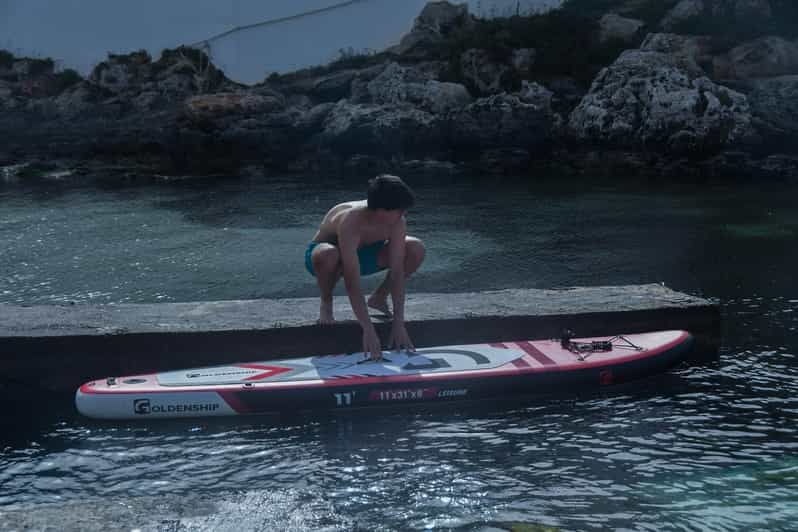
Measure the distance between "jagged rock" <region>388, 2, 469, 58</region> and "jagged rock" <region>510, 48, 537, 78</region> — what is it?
350 centimetres

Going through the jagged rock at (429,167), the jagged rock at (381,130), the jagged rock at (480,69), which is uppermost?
the jagged rock at (480,69)

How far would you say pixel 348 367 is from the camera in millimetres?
5484

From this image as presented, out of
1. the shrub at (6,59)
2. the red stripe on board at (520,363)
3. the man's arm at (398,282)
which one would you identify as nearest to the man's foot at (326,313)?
the man's arm at (398,282)

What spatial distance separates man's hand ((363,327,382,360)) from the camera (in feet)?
18.0

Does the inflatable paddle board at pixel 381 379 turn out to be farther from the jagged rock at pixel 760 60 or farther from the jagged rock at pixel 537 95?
the jagged rock at pixel 760 60

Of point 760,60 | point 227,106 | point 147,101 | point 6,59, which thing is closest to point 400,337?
point 760,60

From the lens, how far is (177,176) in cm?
2506

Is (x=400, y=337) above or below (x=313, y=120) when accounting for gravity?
below

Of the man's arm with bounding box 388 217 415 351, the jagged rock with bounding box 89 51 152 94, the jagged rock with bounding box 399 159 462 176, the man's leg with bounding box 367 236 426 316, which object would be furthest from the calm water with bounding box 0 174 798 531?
the jagged rock with bounding box 89 51 152 94

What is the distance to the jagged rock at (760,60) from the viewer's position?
2453cm

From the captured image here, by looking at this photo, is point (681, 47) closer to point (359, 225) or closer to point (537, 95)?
point (537, 95)

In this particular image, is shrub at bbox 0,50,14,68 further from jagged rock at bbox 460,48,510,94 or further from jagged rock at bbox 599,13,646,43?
jagged rock at bbox 599,13,646,43

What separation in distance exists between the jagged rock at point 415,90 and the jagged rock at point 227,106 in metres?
3.82

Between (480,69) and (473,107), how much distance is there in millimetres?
3653
